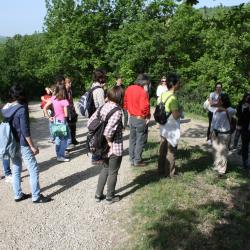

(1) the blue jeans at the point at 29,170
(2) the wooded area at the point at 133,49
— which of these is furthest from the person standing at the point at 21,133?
(2) the wooded area at the point at 133,49

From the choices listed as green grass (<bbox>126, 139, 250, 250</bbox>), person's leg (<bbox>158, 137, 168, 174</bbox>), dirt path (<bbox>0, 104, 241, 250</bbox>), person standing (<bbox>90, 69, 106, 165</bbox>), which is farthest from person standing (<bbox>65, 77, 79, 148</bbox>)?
person's leg (<bbox>158, 137, 168, 174</bbox>)

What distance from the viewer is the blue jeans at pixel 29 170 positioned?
18.3ft

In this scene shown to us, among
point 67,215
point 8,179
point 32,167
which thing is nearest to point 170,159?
point 67,215

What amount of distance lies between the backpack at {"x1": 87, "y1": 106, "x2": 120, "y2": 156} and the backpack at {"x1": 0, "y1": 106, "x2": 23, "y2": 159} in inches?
44.6

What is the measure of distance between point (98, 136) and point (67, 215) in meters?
1.20

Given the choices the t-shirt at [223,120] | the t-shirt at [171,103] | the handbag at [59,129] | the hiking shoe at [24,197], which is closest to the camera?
the hiking shoe at [24,197]

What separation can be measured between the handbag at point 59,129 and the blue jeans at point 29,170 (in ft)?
6.65

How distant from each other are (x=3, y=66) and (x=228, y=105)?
25.3 metres

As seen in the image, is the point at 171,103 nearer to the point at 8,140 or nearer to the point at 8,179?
the point at 8,140

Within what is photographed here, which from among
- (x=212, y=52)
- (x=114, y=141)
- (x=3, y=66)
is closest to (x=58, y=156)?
(x=114, y=141)

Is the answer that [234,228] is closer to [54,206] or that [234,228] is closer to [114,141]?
[114,141]

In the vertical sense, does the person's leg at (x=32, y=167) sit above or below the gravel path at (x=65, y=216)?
above

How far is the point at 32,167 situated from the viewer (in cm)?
566

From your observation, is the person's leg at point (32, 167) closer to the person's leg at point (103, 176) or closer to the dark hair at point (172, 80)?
the person's leg at point (103, 176)
